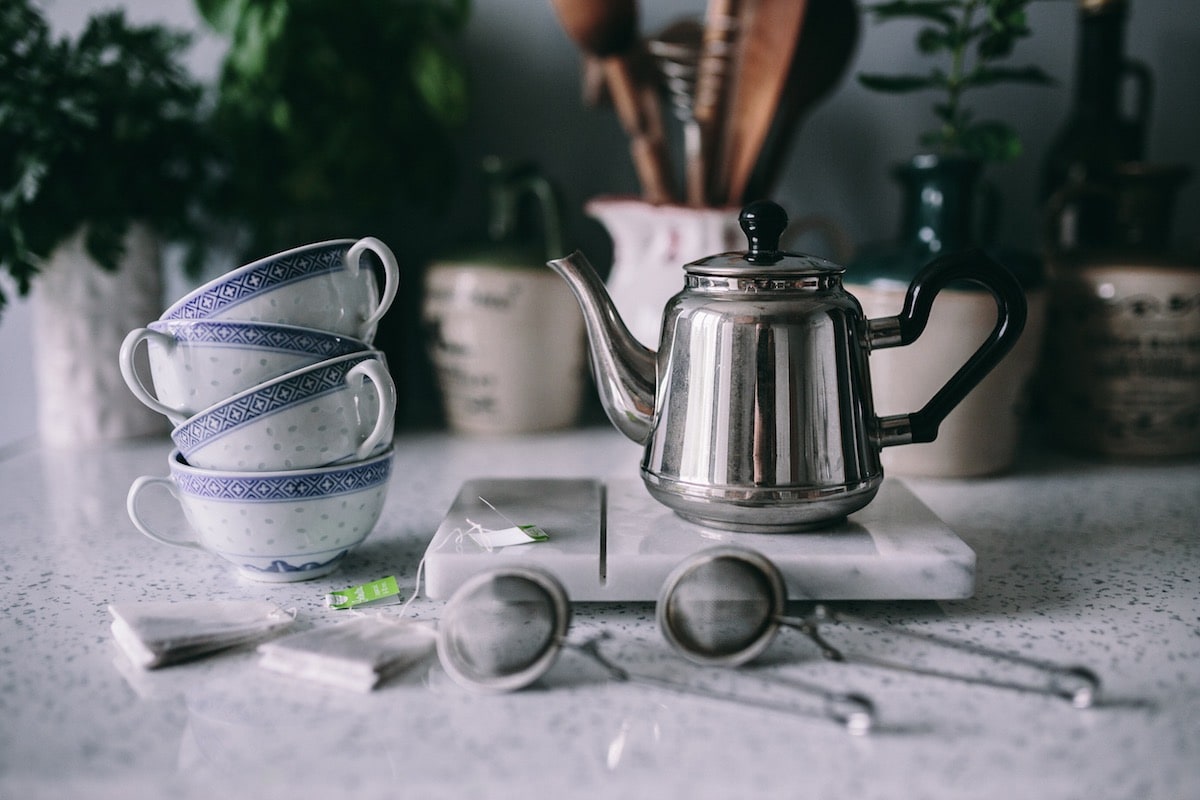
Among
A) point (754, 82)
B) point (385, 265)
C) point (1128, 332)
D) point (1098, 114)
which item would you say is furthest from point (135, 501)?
point (1098, 114)

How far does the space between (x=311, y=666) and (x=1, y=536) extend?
0.39 m

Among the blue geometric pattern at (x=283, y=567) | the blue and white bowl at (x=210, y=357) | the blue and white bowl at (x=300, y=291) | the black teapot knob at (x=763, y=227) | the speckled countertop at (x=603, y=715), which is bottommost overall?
the speckled countertop at (x=603, y=715)

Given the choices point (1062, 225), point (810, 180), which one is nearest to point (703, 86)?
point (810, 180)

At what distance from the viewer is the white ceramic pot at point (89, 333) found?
3.19 feet

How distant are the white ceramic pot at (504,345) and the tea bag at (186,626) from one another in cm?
49

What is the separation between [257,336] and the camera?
1.81 feet

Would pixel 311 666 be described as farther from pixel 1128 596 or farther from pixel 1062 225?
pixel 1062 225

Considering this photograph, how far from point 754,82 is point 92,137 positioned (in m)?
0.64

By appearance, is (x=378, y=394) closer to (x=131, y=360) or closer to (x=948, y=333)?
(x=131, y=360)

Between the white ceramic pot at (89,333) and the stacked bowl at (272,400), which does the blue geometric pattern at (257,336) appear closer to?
the stacked bowl at (272,400)

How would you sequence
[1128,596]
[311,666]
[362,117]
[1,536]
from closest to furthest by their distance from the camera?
1. [311,666]
2. [1128,596]
3. [1,536]
4. [362,117]

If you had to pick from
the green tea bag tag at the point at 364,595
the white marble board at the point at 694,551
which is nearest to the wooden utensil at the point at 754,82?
the white marble board at the point at 694,551

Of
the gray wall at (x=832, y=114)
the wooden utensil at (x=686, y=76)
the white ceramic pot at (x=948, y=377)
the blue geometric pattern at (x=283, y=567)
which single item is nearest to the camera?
the blue geometric pattern at (x=283, y=567)

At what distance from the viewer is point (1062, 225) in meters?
1.02
